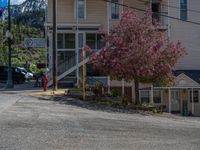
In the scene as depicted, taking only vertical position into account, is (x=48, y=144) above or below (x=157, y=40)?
below

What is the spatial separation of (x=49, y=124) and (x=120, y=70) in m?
12.3

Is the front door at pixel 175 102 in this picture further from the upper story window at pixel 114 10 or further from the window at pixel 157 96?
the upper story window at pixel 114 10

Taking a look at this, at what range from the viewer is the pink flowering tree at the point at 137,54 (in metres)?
29.5

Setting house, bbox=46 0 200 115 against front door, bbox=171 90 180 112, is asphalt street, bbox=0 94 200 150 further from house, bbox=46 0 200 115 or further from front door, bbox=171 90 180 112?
front door, bbox=171 90 180 112

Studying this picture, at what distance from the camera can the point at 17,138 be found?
47.9ft

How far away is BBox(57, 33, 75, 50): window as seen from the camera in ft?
147

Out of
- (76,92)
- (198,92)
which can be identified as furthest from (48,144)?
(198,92)

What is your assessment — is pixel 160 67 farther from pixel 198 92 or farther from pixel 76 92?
pixel 198 92

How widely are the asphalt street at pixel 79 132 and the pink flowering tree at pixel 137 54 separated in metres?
6.95

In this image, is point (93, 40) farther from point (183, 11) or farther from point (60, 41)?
point (183, 11)

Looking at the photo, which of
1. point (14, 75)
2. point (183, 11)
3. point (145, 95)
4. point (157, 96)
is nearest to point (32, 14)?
point (14, 75)

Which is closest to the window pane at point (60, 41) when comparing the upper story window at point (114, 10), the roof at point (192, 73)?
the upper story window at point (114, 10)

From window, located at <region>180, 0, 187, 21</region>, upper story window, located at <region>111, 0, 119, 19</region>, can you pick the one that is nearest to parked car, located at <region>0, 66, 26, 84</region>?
upper story window, located at <region>111, 0, 119, 19</region>

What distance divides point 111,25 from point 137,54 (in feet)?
48.2
